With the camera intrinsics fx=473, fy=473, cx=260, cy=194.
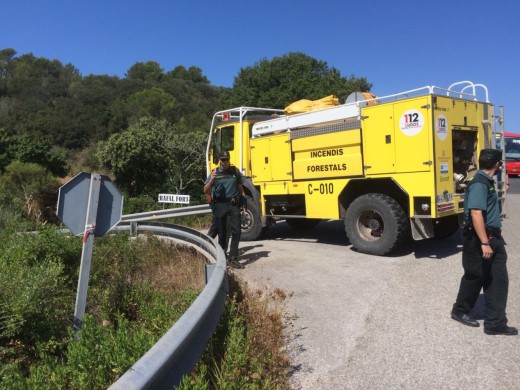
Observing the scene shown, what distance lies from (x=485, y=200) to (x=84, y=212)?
3794 millimetres

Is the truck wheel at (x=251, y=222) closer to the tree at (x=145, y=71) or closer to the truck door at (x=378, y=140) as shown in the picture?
the truck door at (x=378, y=140)

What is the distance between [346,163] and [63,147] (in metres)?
39.7

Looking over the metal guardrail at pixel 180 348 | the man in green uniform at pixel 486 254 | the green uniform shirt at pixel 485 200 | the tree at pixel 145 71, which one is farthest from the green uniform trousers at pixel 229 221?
the tree at pixel 145 71

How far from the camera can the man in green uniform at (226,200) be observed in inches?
299

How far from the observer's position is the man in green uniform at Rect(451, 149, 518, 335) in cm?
445

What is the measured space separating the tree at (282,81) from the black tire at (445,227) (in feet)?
95.2

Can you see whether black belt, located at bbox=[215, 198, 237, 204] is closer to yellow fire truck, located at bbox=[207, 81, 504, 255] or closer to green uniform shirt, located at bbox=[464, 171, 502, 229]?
yellow fire truck, located at bbox=[207, 81, 504, 255]

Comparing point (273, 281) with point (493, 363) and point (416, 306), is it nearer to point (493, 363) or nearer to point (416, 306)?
point (416, 306)

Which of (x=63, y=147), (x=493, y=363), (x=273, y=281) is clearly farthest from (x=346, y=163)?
(x=63, y=147)

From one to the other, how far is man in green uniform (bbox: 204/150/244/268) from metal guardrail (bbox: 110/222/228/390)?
318 cm

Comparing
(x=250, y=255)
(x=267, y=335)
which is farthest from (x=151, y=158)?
(x=267, y=335)

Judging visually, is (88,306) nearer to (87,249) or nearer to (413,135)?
(87,249)

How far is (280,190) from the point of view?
987 centimetres

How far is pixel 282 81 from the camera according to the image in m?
40.8
